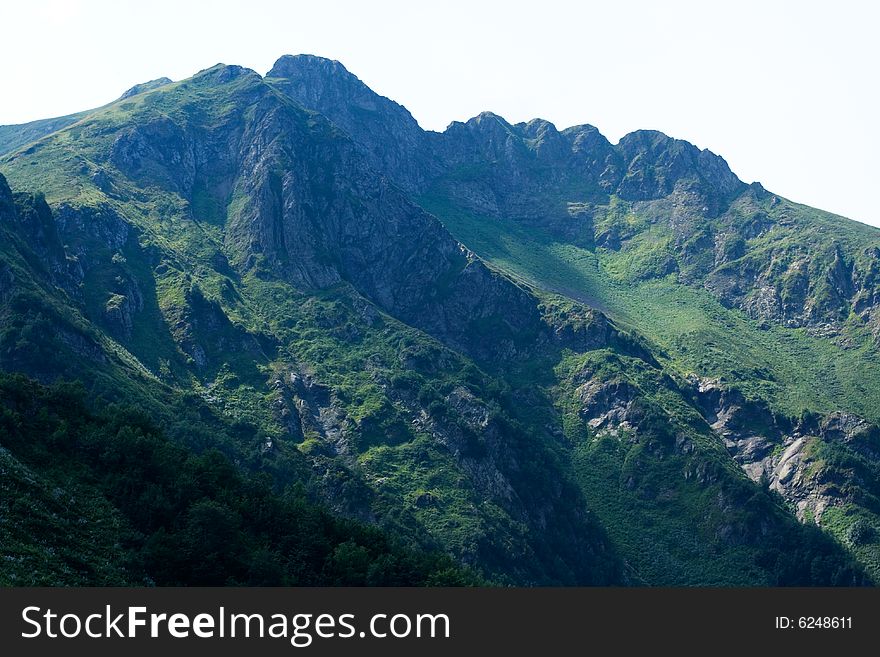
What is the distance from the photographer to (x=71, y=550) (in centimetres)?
9006

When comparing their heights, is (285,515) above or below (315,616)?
below

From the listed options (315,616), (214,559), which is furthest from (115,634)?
(214,559)

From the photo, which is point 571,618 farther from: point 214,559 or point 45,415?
point 45,415

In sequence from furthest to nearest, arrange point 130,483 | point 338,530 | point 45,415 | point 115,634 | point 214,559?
point 338,530, point 45,415, point 130,483, point 214,559, point 115,634

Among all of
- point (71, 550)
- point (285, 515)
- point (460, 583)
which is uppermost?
point (71, 550)

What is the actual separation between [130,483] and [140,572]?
75.5ft

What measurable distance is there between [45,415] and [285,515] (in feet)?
128

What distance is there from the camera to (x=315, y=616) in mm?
69812

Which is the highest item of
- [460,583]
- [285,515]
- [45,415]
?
[45,415]

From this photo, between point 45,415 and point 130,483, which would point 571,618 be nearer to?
point 130,483

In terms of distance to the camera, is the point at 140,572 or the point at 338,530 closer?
the point at 140,572

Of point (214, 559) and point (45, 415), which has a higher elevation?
point (45, 415)

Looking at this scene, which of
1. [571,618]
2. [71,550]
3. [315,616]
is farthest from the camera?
[71,550]

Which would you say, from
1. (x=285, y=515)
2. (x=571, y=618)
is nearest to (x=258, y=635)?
(x=571, y=618)
